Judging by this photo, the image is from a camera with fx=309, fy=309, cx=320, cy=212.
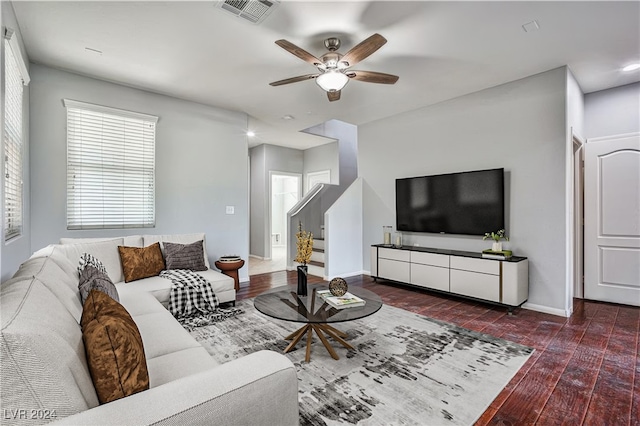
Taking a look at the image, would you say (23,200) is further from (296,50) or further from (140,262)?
(296,50)

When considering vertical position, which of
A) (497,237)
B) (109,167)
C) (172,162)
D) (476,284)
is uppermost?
(172,162)

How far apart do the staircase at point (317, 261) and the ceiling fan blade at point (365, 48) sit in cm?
340

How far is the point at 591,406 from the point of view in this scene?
1.90 metres

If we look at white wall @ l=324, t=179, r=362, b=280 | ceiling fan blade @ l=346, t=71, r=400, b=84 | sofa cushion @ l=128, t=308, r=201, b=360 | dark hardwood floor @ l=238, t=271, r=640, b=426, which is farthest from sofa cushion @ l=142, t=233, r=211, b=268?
ceiling fan blade @ l=346, t=71, r=400, b=84

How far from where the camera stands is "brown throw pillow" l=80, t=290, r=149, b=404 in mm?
979

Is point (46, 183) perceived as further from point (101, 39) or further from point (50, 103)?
point (101, 39)

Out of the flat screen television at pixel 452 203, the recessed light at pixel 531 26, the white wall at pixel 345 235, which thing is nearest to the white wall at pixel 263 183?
the white wall at pixel 345 235

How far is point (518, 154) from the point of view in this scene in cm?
382

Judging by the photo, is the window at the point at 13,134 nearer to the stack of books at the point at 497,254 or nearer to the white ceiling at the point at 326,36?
the white ceiling at the point at 326,36

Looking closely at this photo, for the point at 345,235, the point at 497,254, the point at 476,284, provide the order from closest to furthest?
the point at 497,254 < the point at 476,284 < the point at 345,235

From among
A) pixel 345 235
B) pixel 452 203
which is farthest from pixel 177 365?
pixel 345 235

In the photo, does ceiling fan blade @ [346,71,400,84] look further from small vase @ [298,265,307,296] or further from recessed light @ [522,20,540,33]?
small vase @ [298,265,307,296]

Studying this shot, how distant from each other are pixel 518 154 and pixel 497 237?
1.06m

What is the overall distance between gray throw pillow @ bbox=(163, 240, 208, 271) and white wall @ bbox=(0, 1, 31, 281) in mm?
1234
